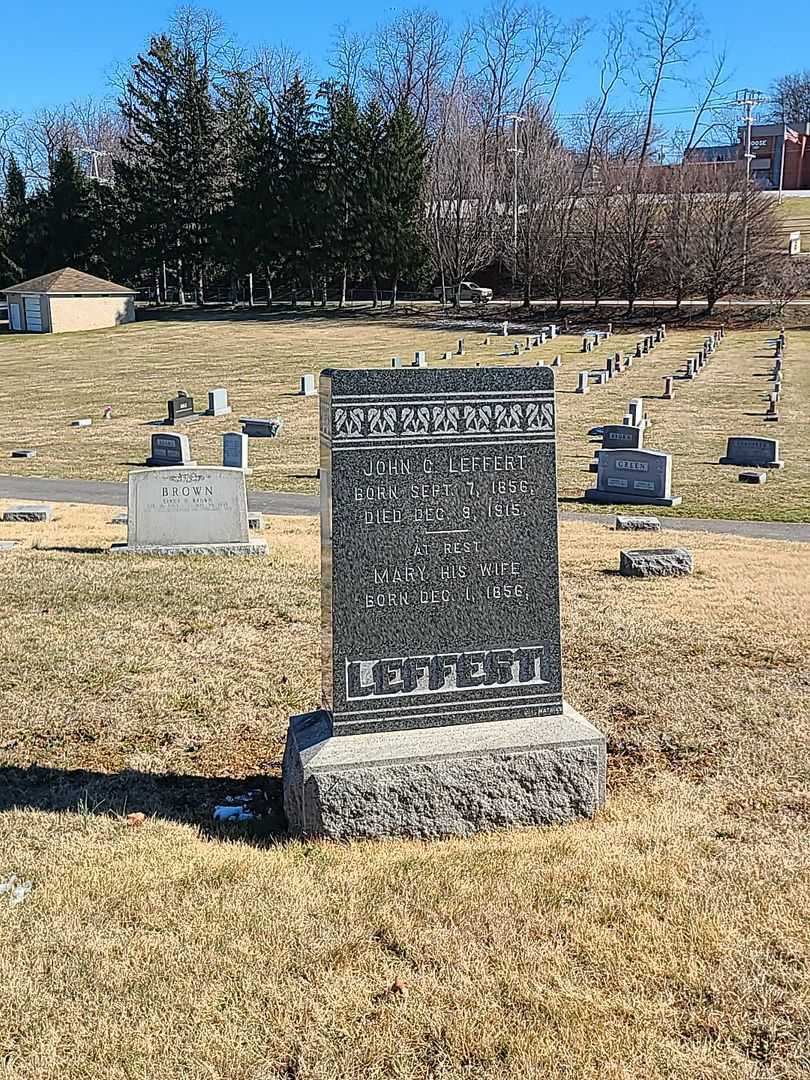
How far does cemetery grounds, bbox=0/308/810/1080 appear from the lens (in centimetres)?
293

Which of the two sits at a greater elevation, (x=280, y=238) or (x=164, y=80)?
(x=164, y=80)

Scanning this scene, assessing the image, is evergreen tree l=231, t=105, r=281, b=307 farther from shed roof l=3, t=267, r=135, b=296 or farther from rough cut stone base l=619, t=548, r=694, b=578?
rough cut stone base l=619, t=548, r=694, b=578

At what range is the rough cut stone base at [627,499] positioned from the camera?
17.0m

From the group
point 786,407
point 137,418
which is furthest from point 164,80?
point 786,407

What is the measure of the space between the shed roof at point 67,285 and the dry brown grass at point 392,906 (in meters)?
61.5

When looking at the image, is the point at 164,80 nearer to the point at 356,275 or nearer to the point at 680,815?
the point at 356,275

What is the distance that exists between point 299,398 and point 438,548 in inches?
1200

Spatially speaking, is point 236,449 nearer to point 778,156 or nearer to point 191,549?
point 191,549

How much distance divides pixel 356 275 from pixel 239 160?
11.3 meters

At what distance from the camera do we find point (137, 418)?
3105cm

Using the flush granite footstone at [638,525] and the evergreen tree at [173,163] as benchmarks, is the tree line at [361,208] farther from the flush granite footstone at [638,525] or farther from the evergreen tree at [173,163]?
the flush granite footstone at [638,525]

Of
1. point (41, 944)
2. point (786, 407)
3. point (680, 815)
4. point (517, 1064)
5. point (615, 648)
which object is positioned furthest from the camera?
point (786, 407)

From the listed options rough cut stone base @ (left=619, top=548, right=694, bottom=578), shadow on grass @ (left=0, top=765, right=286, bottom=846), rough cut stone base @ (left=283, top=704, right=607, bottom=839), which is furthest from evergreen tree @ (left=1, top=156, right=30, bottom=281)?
rough cut stone base @ (left=283, top=704, right=607, bottom=839)

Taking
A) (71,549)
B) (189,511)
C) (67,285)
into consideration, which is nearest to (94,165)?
(67,285)
